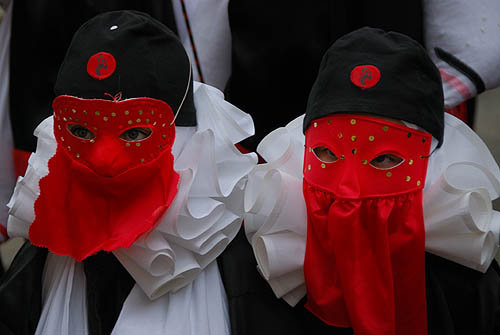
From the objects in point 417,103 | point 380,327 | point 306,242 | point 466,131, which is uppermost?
point 417,103

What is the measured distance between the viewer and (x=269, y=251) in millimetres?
1933

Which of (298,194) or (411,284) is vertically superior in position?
(298,194)

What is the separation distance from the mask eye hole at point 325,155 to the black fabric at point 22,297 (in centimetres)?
98

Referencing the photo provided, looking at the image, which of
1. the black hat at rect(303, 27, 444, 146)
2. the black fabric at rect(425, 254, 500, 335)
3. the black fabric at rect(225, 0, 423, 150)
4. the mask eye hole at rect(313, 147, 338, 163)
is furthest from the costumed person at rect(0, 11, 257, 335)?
the black fabric at rect(225, 0, 423, 150)

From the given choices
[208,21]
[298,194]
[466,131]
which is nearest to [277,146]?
[298,194]

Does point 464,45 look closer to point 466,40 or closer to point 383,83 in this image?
point 466,40

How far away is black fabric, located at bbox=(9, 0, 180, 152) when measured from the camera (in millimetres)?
2855

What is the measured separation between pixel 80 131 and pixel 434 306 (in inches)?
47.1

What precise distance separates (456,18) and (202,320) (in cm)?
159

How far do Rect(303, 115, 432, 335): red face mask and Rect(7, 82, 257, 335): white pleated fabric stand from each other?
0.30 m

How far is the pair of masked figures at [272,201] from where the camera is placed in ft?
6.14

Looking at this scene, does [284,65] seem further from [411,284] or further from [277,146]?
[411,284]

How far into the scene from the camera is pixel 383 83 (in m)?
1.87

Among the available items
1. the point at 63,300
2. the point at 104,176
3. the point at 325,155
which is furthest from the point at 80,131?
the point at 325,155
